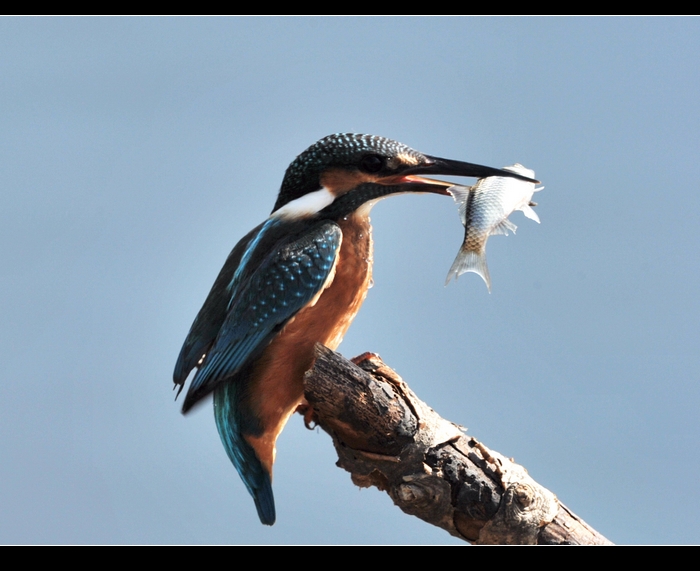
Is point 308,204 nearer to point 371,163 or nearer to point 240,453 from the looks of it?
point 371,163

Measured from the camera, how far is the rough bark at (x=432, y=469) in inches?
100

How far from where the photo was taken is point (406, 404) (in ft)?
8.55

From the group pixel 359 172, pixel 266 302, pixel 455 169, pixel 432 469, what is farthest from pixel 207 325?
pixel 455 169

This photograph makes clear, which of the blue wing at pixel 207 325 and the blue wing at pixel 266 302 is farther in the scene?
the blue wing at pixel 207 325

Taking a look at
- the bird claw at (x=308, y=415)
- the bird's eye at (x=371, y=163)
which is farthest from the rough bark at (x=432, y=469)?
the bird's eye at (x=371, y=163)

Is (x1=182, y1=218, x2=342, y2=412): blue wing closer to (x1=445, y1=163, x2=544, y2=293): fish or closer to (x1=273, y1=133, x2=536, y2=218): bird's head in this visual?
(x1=273, y1=133, x2=536, y2=218): bird's head

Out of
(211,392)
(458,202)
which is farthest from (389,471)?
(458,202)

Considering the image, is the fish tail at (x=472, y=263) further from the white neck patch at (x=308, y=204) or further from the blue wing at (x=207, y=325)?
the blue wing at (x=207, y=325)

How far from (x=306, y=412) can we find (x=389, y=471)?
0.34 meters

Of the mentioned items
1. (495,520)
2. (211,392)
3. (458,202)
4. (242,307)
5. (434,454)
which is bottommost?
(495,520)

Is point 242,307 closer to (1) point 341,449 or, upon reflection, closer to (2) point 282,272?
(2) point 282,272

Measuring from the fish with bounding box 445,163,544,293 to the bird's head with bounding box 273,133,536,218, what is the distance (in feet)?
0.31

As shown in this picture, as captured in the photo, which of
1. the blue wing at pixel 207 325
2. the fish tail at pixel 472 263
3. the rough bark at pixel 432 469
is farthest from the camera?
the fish tail at pixel 472 263

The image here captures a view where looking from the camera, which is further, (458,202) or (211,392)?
(458,202)
